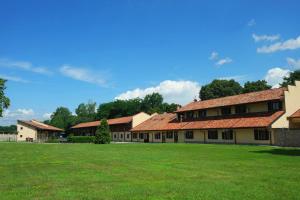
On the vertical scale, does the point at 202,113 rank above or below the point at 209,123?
above

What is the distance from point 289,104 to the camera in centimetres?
4419

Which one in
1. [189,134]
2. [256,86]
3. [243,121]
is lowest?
[189,134]

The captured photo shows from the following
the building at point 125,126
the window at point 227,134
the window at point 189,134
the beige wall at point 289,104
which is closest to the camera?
the beige wall at point 289,104

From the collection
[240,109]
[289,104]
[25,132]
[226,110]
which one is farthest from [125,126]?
[289,104]

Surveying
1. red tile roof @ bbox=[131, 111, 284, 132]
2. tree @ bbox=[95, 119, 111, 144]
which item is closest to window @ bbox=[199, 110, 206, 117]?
red tile roof @ bbox=[131, 111, 284, 132]

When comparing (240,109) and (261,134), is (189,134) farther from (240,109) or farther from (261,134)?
(261,134)

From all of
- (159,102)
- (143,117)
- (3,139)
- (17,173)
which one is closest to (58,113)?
(159,102)

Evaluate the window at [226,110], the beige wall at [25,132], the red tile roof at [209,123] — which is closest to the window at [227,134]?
the red tile roof at [209,123]

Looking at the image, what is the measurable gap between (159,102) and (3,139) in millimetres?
54220

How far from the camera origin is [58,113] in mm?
181125

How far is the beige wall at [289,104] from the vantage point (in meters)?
43.0

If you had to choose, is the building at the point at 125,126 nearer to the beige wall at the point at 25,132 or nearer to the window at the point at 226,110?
the beige wall at the point at 25,132

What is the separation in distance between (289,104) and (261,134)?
5.23 meters

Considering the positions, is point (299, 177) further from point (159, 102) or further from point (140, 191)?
point (159, 102)
